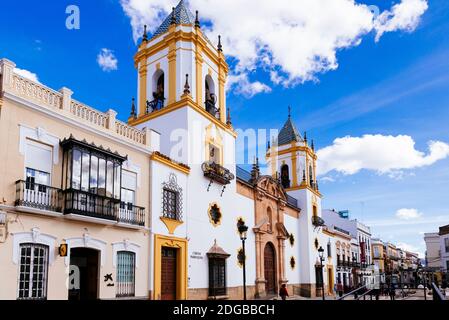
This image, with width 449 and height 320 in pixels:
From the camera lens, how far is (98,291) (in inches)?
555

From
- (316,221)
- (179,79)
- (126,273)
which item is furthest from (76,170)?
(316,221)

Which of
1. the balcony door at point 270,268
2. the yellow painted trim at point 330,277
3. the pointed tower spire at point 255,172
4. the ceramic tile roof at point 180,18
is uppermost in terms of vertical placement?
the ceramic tile roof at point 180,18

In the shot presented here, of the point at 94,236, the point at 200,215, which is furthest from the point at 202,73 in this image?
the point at 94,236

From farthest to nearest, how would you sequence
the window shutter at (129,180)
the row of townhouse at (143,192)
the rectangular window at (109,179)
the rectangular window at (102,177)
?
the window shutter at (129,180)
the rectangular window at (109,179)
the rectangular window at (102,177)
the row of townhouse at (143,192)

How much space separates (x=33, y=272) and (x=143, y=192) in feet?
18.1

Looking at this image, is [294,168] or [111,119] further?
[294,168]

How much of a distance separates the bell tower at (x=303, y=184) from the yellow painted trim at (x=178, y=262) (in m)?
17.5

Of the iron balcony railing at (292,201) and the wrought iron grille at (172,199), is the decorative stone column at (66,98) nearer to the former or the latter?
the wrought iron grille at (172,199)

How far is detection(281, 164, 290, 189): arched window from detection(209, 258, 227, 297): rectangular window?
54.8 feet

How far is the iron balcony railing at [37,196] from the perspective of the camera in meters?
12.0

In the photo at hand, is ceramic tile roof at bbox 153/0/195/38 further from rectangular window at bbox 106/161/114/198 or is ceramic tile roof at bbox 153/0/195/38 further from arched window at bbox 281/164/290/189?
arched window at bbox 281/164/290/189

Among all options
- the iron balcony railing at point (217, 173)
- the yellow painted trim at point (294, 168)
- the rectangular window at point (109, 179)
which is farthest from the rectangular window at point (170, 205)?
the yellow painted trim at point (294, 168)

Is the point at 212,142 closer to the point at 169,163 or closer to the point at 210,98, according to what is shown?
the point at 210,98

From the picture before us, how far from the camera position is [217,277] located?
2100 centimetres
